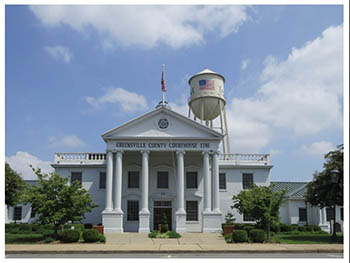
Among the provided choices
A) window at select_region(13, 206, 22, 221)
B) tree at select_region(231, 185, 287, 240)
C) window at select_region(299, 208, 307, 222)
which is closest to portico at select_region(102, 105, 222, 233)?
tree at select_region(231, 185, 287, 240)

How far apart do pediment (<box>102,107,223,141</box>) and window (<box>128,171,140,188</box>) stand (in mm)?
4863

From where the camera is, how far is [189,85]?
3953cm

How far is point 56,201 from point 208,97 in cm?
2051

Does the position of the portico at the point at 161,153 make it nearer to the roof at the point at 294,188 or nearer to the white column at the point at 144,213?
the white column at the point at 144,213

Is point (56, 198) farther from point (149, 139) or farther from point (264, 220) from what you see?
point (264, 220)

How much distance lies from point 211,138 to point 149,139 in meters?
5.43

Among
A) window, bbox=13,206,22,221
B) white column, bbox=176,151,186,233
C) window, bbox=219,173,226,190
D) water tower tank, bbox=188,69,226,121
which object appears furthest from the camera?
water tower tank, bbox=188,69,226,121

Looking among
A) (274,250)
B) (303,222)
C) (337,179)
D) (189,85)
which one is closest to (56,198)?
(274,250)

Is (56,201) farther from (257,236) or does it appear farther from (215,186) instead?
(215,186)

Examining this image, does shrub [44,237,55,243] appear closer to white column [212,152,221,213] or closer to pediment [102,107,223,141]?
pediment [102,107,223,141]

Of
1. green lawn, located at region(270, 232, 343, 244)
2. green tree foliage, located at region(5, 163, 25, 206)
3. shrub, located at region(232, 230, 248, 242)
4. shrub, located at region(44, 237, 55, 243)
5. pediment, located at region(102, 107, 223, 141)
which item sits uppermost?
pediment, located at region(102, 107, 223, 141)

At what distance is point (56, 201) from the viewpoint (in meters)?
21.6

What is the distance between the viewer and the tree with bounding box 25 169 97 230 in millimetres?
21328

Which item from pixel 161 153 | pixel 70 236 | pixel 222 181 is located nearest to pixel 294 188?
pixel 222 181
